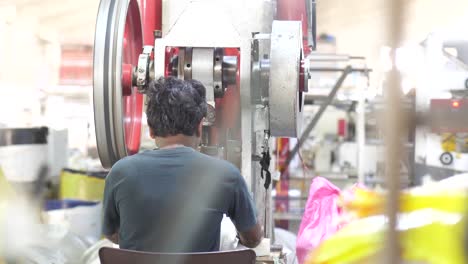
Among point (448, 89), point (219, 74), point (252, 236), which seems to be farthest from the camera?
point (448, 89)

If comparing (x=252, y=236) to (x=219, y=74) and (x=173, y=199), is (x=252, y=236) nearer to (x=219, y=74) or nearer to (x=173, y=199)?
(x=173, y=199)

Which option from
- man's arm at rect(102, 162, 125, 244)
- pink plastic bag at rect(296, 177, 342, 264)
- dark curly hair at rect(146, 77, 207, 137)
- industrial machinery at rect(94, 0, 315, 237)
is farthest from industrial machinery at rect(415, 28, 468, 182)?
man's arm at rect(102, 162, 125, 244)

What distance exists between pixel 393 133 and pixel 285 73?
3.26 feet

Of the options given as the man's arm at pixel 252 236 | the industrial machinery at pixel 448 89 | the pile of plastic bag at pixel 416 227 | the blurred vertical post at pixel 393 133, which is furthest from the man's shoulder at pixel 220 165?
the blurred vertical post at pixel 393 133

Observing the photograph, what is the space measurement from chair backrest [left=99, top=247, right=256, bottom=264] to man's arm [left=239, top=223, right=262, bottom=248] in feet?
0.60

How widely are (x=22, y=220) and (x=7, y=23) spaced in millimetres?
411

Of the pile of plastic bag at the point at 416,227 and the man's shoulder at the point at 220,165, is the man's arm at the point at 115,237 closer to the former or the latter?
the man's shoulder at the point at 220,165

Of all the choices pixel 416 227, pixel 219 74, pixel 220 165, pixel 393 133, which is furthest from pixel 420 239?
pixel 219 74

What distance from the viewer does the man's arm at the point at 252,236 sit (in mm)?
1317

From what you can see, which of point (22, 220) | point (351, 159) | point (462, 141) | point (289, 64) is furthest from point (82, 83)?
point (351, 159)

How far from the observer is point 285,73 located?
4.52 feet

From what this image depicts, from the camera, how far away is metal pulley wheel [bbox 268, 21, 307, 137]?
54.2 inches

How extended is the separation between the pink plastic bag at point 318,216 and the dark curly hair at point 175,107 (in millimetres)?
411

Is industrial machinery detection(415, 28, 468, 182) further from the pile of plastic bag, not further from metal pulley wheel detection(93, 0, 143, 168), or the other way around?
metal pulley wheel detection(93, 0, 143, 168)
